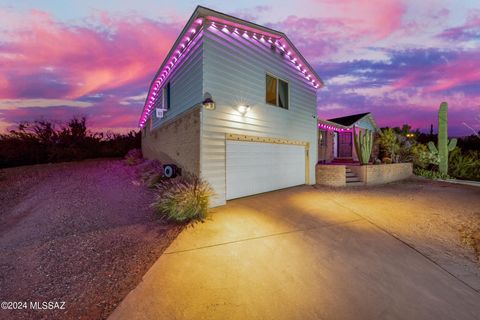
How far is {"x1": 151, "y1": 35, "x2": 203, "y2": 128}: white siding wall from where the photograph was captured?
612 centimetres

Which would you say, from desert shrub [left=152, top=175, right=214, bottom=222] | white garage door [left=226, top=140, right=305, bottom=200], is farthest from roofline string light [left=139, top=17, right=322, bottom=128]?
desert shrub [left=152, top=175, right=214, bottom=222]

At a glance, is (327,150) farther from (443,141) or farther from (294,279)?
(294,279)

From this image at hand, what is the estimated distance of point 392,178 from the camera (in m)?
11.3

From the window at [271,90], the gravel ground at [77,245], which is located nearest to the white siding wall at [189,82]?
the window at [271,90]

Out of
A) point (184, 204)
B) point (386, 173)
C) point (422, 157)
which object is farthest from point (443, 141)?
point (184, 204)

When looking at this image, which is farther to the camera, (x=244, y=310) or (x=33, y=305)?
(x=33, y=305)

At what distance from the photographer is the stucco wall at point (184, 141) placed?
607 centimetres

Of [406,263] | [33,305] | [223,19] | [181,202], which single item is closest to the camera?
[33,305]

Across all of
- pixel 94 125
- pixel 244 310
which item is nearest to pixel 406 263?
pixel 244 310

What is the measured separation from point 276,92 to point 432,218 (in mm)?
6437

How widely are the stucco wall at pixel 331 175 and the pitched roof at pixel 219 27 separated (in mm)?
4433

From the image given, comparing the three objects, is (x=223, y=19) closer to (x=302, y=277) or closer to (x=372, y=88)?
(x=302, y=277)

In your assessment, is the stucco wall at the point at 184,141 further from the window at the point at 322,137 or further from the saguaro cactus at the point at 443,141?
the saguaro cactus at the point at 443,141

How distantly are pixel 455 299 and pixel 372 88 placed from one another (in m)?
21.9
